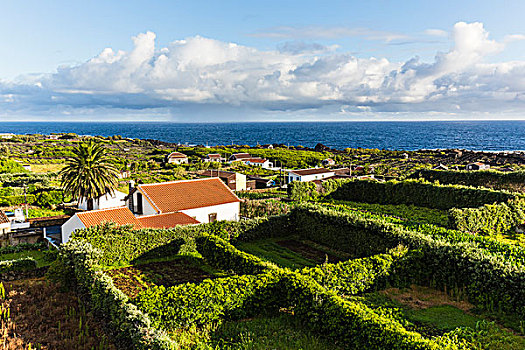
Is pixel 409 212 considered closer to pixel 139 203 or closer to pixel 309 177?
pixel 139 203

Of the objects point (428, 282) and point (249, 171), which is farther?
point (249, 171)

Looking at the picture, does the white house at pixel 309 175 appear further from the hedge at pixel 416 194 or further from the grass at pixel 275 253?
the grass at pixel 275 253

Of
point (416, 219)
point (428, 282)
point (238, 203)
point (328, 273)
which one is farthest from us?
point (238, 203)

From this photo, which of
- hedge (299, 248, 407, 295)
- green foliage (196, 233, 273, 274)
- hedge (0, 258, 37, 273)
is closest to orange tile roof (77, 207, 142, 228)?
hedge (0, 258, 37, 273)

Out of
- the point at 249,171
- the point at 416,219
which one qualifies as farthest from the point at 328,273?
the point at 249,171

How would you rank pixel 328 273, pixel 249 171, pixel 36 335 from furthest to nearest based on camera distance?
1. pixel 249 171
2. pixel 328 273
3. pixel 36 335

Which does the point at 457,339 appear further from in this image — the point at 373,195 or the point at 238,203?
the point at 373,195

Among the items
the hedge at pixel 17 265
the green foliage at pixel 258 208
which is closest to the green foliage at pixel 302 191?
the green foliage at pixel 258 208
